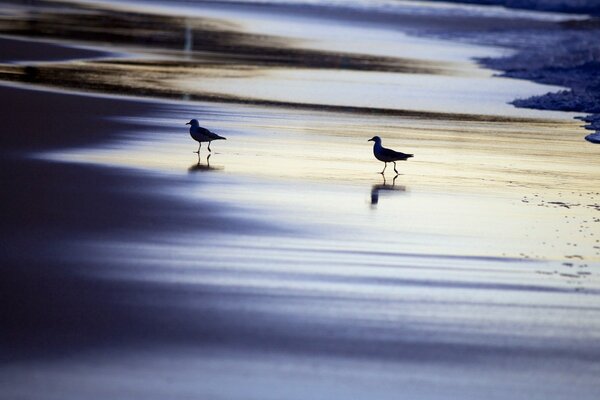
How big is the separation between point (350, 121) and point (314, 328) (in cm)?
1259

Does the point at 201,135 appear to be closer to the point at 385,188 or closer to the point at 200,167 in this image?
the point at 200,167

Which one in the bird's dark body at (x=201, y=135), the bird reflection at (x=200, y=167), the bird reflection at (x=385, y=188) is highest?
the bird's dark body at (x=201, y=135)

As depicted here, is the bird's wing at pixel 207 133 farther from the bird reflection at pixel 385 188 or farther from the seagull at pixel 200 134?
the bird reflection at pixel 385 188

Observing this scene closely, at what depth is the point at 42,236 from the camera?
9477 millimetres

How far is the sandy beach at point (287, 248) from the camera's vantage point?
22.0ft

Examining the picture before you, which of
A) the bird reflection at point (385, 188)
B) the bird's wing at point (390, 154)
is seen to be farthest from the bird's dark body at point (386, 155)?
the bird reflection at point (385, 188)

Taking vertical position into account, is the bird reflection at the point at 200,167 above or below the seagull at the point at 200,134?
below

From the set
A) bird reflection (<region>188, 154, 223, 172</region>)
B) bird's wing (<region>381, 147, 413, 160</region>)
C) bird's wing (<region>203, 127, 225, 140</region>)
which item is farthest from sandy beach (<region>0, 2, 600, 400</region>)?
bird's wing (<region>203, 127, 225, 140</region>)

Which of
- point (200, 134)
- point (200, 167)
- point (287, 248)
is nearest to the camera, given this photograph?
point (287, 248)

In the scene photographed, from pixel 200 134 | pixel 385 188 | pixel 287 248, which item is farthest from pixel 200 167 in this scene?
pixel 287 248

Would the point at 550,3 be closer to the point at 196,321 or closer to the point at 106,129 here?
the point at 106,129

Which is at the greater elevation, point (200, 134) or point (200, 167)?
point (200, 134)

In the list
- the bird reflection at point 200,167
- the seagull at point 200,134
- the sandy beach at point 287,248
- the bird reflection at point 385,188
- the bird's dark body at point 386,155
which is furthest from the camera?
the seagull at point 200,134

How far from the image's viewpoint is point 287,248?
31.6 ft
